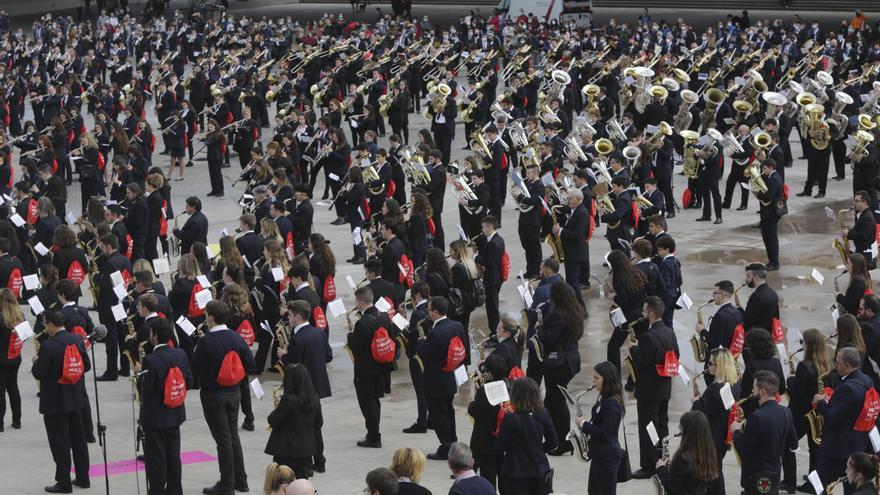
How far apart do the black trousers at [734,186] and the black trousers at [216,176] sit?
873 centimetres

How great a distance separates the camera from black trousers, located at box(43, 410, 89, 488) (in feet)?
39.2

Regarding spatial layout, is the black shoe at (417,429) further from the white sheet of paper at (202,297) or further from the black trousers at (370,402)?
the white sheet of paper at (202,297)

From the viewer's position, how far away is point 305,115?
84.1 ft

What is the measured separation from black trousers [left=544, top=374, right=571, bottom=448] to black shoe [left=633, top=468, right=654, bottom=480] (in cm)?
82

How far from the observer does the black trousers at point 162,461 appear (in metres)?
11.4

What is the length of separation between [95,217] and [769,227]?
28.7 ft

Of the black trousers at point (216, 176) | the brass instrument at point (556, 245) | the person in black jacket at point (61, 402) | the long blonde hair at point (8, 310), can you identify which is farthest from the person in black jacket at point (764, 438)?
the black trousers at point (216, 176)

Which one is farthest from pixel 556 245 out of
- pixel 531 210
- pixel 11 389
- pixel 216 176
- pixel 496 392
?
pixel 216 176

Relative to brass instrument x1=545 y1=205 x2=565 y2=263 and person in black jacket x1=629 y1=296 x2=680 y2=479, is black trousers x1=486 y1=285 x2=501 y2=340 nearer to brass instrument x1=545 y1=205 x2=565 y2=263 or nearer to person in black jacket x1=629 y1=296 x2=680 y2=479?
brass instrument x1=545 y1=205 x2=565 y2=263

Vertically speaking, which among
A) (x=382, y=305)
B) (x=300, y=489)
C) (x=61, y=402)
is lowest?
(x=61, y=402)

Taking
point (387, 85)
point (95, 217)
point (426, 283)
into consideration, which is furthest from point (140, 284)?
point (387, 85)

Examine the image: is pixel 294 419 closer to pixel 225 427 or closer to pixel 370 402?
pixel 225 427

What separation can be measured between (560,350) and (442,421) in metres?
1.21

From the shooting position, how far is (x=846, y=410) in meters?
10.6
